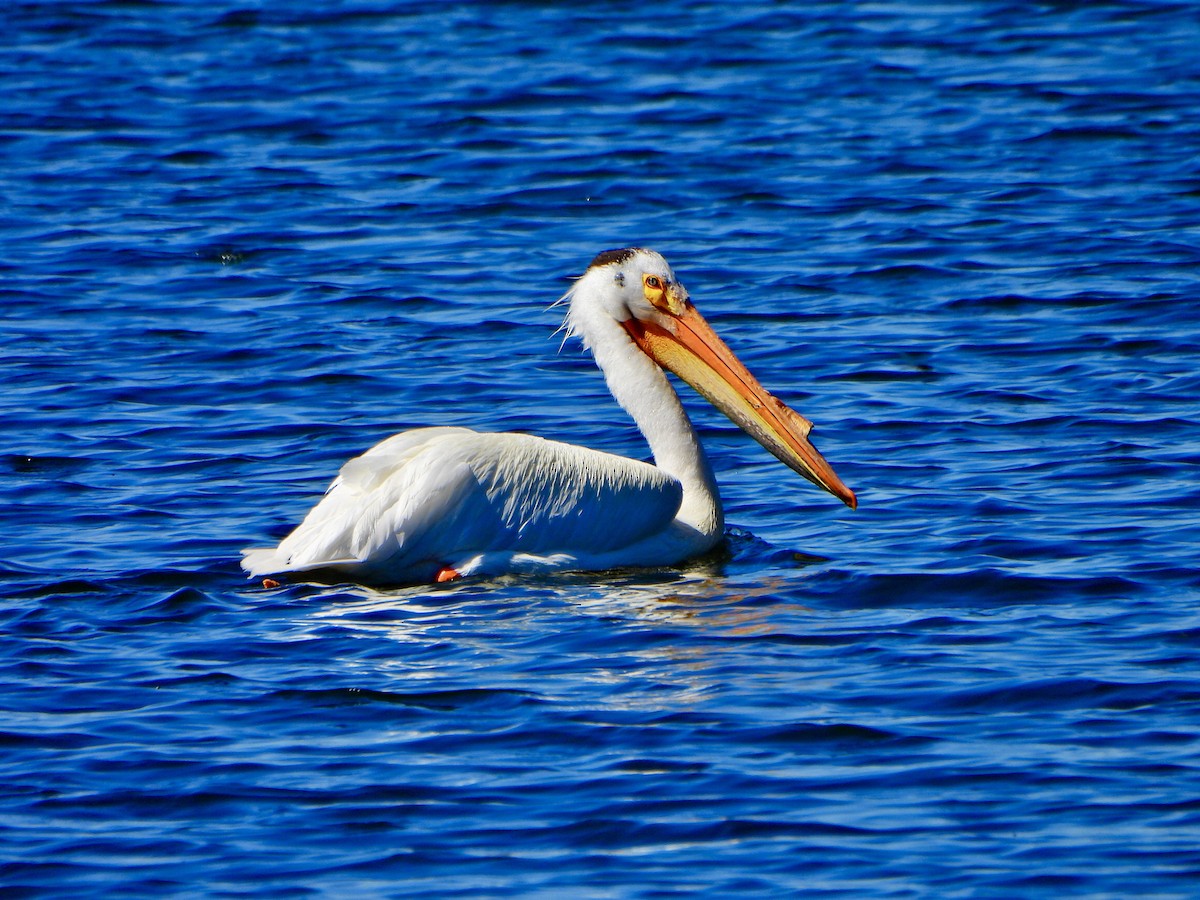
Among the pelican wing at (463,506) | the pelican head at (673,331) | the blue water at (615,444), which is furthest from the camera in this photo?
the pelican head at (673,331)

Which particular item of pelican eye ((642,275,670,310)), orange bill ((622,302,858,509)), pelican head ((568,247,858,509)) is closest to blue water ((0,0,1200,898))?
orange bill ((622,302,858,509))

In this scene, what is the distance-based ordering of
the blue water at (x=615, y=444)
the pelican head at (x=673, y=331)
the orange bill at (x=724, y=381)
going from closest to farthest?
the blue water at (x=615, y=444), the orange bill at (x=724, y=381), the pelican head at (x=673, y=331)

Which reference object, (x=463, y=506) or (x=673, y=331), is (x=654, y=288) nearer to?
(x=673, y=331)

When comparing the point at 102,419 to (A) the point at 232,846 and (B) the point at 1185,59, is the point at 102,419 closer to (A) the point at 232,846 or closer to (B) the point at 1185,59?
(A) the point at 232,846

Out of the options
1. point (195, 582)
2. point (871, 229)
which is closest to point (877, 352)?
point (871, 229)

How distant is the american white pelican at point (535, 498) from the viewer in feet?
22.3

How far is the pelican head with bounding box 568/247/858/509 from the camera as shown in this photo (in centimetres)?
776

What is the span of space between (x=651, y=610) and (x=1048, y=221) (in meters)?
6.62

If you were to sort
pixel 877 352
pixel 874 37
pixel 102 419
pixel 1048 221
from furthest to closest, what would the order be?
pixel 874 37
pixel 1048 221
pixel 877 352
pixel 102 419

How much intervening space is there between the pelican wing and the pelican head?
2.30ft

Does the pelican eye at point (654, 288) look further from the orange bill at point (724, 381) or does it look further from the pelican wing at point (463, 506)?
the pelican wing at point (463, 506)

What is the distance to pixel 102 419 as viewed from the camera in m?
9.34

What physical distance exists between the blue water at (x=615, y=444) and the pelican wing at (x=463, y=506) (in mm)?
161

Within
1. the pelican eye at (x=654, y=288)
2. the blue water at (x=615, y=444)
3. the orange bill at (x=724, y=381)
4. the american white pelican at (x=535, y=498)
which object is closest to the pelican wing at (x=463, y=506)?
the american white pelican at (x=535, y=498)
